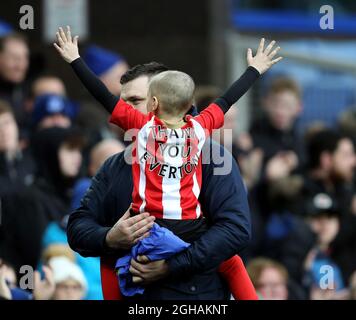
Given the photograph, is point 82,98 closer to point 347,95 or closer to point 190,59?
point 190,59

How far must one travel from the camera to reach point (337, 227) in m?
11.4

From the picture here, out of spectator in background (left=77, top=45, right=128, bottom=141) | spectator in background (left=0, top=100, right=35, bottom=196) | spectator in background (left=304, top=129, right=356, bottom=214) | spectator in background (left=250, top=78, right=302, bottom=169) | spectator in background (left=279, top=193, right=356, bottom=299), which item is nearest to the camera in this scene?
spectator in background (left=0, top=100, right=35, bottom=196)

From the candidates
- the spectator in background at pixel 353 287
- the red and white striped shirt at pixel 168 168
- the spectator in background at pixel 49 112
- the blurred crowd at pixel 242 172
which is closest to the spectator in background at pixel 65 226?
the blurred crowd at pixel 242 172

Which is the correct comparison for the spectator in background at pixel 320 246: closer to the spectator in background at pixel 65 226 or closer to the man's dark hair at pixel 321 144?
the man's dark hair at pixel 321 144

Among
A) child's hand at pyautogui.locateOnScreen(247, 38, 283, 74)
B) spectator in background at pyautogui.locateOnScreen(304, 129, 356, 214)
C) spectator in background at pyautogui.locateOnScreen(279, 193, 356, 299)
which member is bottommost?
spectator in background at pyautogui.locateOnScreen(279, 193, 356, 299)

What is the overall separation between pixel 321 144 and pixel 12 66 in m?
2.77

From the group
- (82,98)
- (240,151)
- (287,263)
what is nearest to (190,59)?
(82,98)

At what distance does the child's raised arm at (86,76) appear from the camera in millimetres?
6082

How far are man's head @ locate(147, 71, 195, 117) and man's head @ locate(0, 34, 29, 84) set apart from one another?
558 centimetres

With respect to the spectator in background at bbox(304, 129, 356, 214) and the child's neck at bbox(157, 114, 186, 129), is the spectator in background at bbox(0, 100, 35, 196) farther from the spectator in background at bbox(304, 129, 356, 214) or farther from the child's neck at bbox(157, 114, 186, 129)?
the child's neck at bbox(157, 114, 186, 129)

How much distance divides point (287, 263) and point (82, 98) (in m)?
4.27

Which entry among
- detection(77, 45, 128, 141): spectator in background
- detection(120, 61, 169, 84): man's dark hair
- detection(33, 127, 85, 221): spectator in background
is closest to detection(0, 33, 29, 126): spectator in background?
detection(77, 45, 128, 141): spectator in background

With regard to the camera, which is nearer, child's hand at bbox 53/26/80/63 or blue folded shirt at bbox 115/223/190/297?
blue folded shirt at bbox 115/223/190/297

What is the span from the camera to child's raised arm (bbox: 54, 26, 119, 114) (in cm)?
608
